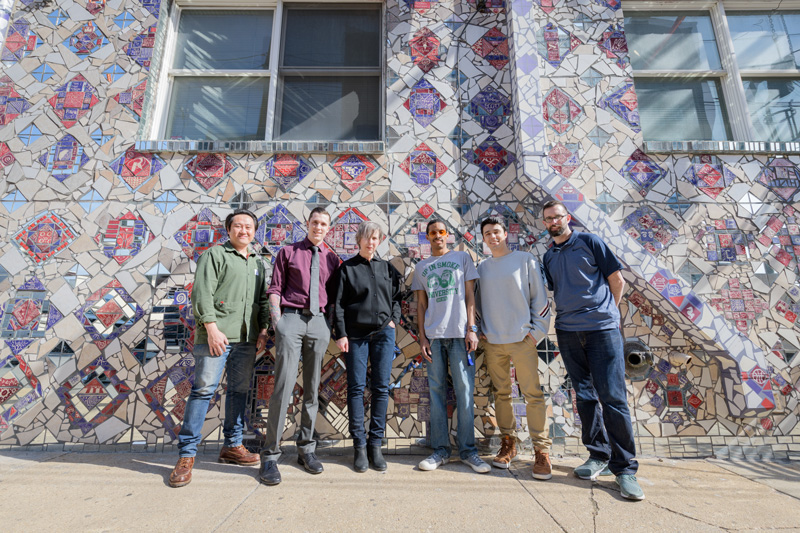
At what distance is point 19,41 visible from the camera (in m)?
4.35

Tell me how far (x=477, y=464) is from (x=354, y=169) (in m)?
2.89

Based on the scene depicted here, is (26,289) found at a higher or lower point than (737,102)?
lower

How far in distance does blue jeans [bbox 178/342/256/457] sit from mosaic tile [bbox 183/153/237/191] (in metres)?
1.77

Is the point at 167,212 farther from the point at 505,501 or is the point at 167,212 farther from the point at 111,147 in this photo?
the point at 505,501

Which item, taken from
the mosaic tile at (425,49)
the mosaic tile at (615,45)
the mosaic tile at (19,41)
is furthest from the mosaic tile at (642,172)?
the mosaic tile at (19,41)

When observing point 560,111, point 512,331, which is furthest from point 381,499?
point 560,111

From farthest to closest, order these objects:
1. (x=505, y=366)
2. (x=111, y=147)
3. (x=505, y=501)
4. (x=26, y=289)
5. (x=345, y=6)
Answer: (x=345, y=6) → (x=111, y=147) → (x=26, y=289) → (x=505, y=366) → (x=505, y=501)

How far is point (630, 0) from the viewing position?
4598 mm

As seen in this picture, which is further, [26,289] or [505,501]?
[26,289]

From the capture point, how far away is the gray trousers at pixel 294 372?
2895mm

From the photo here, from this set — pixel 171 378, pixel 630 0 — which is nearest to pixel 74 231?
pixel 171 378

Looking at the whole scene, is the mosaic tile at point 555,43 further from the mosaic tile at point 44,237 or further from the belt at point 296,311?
the mosaic tile at point 44,237

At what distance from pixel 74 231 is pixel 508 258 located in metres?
4.11

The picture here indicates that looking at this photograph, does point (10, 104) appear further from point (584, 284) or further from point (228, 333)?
point (584, 284)
